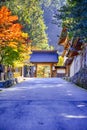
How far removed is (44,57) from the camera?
1971 inches

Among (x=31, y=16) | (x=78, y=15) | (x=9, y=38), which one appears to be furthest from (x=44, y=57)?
(x=78, y=15)

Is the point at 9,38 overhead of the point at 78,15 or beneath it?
overhead

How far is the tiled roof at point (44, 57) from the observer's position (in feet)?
160

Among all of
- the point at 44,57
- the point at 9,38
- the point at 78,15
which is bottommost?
the point at 78,15

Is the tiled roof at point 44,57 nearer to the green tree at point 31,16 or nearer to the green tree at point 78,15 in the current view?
the green tree at point 31,16

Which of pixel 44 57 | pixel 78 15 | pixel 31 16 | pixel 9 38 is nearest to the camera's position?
pixel 78 15

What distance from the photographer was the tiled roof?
4862 cm

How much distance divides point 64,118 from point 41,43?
42.4 m

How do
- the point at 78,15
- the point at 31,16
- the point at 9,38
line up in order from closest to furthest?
the point at 78,15 < the point at 9,38 < the point at 31,16

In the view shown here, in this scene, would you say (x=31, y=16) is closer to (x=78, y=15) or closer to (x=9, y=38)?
(x=9, y=38)

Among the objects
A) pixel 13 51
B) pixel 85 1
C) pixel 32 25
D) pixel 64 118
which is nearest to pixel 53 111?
pixel 64 118

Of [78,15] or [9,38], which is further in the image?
[9,38]

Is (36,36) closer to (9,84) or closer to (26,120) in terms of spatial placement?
(9,84)

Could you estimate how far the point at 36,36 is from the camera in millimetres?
45969
